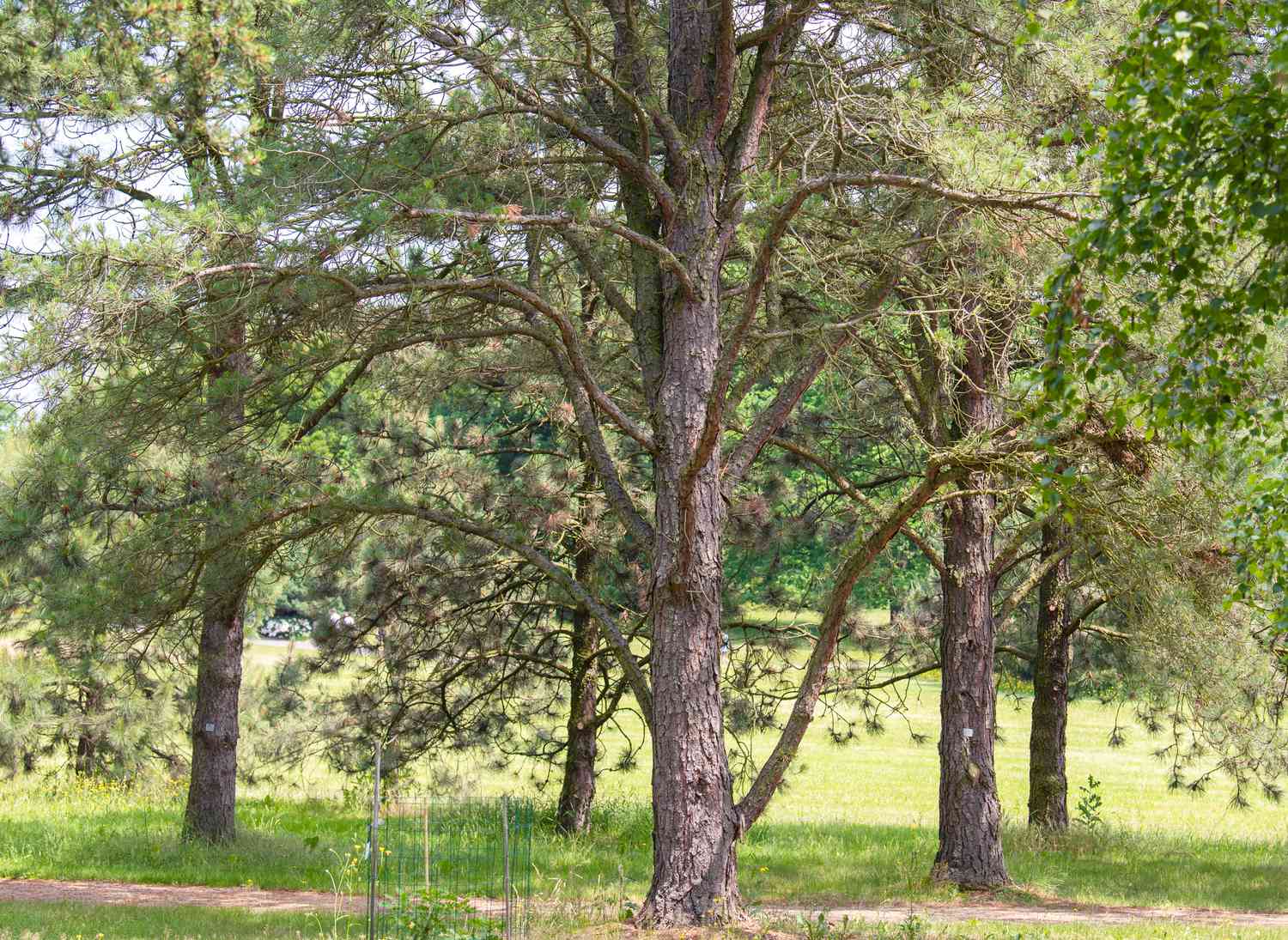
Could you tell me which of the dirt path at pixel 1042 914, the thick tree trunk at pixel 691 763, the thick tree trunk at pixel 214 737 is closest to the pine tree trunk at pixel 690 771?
the thick tree trunk at pixel 691 763

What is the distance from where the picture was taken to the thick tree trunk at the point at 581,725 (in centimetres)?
1235

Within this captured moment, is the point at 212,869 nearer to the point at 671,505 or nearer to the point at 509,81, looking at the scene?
the point at 671,505

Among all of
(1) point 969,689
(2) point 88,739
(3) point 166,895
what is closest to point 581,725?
(1) point 969,689

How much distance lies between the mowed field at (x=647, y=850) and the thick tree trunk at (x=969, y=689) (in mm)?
394

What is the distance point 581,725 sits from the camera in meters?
12.3

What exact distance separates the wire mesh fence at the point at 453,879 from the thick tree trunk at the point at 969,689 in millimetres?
3584

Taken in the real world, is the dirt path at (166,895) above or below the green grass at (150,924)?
below

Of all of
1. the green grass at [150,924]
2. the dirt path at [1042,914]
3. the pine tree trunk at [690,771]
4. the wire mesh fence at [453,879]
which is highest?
the pine tree trunk at [690,771]

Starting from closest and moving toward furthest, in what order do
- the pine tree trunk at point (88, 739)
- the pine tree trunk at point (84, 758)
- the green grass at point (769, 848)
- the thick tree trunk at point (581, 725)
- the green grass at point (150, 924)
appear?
the green grass at point (150, 924), the green grass at point (769, 848), the thick tree trunk at point (581, 725), the pine tree trunk at point (88, 739), the pine tree trunk at point (84, 758)

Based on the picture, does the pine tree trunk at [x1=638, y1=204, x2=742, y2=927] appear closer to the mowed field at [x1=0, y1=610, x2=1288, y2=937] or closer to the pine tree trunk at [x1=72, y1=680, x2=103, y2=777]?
the mowed field at [x1=0, y1=610, x2=1288, y2=937]

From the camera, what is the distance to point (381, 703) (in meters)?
12.4

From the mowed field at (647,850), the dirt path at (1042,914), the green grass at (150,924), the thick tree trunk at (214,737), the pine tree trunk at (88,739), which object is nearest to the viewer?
the green grass at (150,924)

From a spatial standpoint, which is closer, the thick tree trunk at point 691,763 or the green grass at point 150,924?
the thick tree trunk at point 691,763

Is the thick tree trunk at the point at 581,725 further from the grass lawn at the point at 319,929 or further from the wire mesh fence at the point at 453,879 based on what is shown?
the grass lawn at the point at 319,929
